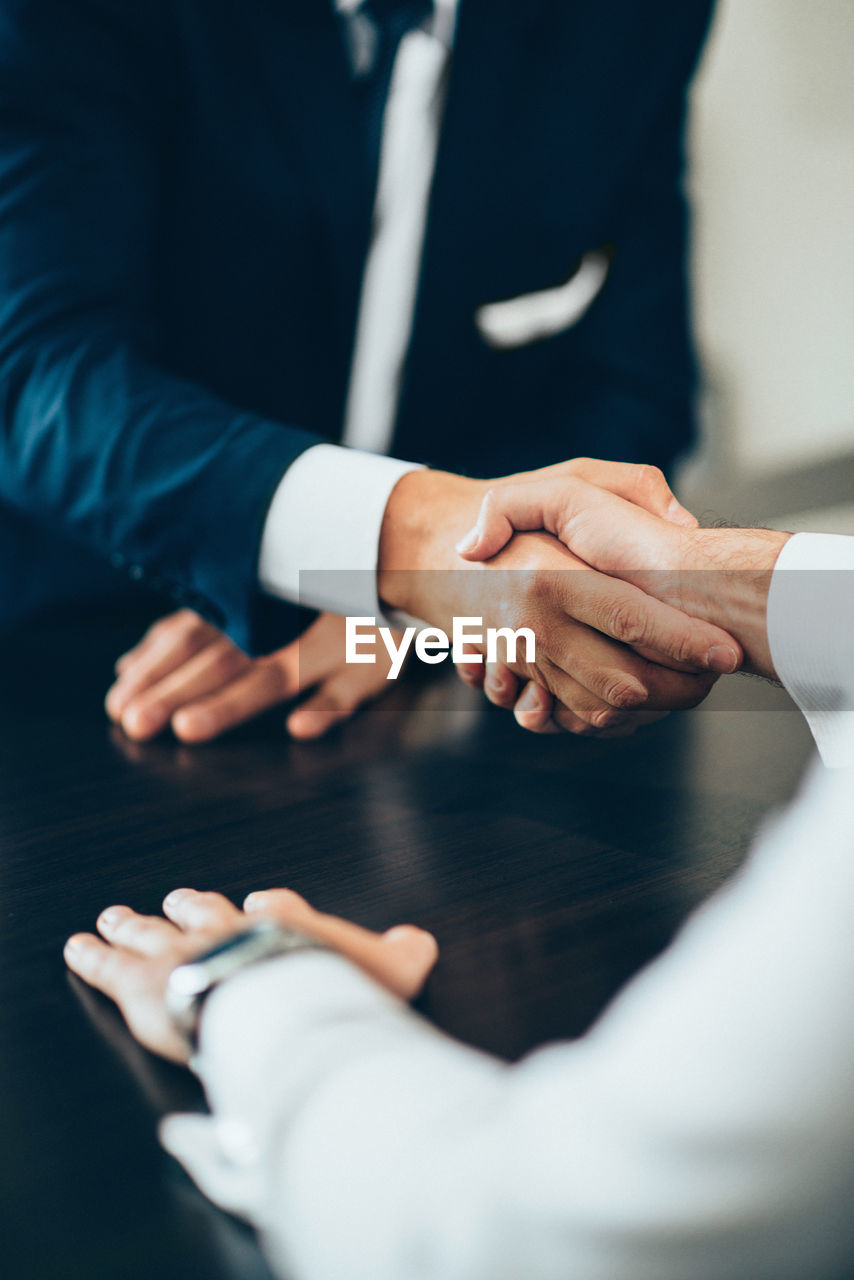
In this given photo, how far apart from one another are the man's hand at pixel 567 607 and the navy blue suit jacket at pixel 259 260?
0.09 m

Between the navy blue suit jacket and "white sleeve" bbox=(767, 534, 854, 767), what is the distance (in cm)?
27

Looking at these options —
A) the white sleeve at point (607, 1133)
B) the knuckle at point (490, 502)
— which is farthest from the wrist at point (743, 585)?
the white sleeve at point (607, 1133)

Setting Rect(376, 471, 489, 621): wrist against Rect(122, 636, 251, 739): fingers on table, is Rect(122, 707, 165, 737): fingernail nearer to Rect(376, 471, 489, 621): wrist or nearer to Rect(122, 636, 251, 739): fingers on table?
Rect(122, 636, 251, 739): fingers on table

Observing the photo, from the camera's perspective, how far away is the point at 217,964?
0.28 meters

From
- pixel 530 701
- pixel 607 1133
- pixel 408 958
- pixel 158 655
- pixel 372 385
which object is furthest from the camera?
pixel 372 385

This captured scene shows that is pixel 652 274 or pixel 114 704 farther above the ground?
pixel 652 274

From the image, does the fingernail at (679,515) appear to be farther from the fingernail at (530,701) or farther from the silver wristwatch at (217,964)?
the silver wristwatch at (217,964)

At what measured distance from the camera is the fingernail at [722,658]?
0.45 metres

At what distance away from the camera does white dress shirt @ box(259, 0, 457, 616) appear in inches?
21.6

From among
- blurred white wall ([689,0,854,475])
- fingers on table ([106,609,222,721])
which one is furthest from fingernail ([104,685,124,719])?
blurred white wall ([689,0,854,475])

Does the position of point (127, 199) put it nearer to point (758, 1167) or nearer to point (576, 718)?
point (576, 718)

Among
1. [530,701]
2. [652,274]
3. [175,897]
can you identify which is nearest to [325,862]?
[175,897]

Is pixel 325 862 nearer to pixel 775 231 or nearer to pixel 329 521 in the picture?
pixel 329 521

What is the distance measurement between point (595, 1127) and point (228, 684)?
44cm
